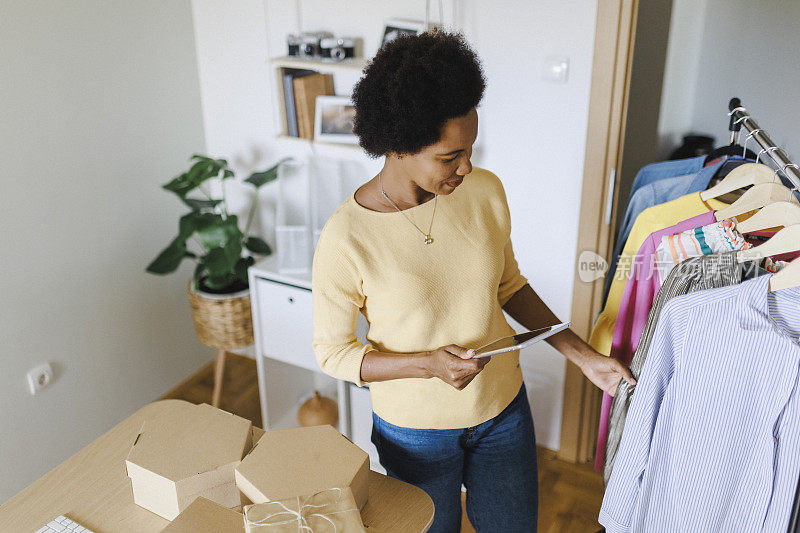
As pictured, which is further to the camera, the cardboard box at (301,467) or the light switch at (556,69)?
the light switch at (556,69)

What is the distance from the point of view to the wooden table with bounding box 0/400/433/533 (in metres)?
1.18

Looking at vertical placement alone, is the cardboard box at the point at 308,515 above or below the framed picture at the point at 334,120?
below

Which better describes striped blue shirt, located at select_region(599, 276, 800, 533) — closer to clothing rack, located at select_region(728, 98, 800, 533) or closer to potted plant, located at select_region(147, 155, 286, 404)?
clothing rack, located at select_region(728, 98, 800, 533)

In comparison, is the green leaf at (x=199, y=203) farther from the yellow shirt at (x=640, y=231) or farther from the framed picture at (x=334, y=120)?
the yellow shirt at (x=640, y=231)

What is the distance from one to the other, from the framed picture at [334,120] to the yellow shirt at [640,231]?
112cm

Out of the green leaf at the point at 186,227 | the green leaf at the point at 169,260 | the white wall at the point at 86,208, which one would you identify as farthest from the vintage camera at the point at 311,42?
the green leaf at the point at 169,260

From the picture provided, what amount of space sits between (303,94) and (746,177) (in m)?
1.47

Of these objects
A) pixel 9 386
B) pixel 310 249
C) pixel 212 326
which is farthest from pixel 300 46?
pixel 9 386

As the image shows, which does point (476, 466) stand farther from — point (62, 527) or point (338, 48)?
point (338, 48)

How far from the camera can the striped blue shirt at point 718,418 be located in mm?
1129

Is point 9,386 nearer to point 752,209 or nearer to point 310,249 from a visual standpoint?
point 310,249

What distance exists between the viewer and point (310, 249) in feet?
7.89

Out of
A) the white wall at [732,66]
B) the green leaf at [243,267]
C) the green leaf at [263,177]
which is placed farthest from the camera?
the white wall at [732,66]

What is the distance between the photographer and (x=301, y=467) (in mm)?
1147
